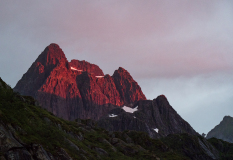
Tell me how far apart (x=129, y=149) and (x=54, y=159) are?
51.2m

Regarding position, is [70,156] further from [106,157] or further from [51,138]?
[106,157]

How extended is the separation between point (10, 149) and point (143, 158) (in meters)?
56.3

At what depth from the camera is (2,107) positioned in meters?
48.1

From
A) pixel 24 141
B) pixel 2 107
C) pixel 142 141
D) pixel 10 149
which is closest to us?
pixel 10 149

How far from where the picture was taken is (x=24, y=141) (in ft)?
135

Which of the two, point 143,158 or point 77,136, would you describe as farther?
point 143,158

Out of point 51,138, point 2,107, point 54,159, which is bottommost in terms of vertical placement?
point 54,159

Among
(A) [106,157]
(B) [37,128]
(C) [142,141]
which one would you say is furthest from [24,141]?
(C) [142,141]

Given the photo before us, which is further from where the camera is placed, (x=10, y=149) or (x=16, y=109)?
(x=16, y=109)

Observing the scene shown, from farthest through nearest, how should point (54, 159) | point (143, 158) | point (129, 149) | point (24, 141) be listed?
1. point (129, 149)
2. point (143, 158)
3. point (54, 159)
4. point (24, 141)

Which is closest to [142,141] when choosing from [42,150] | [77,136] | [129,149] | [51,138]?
[129,149]

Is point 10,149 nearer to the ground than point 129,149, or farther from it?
nearer to the ground

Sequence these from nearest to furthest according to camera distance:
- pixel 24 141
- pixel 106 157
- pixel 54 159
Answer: pixel 24 141, pixel 54 159, pixel 106 157

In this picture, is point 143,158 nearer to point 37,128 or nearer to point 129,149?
point 129,149
